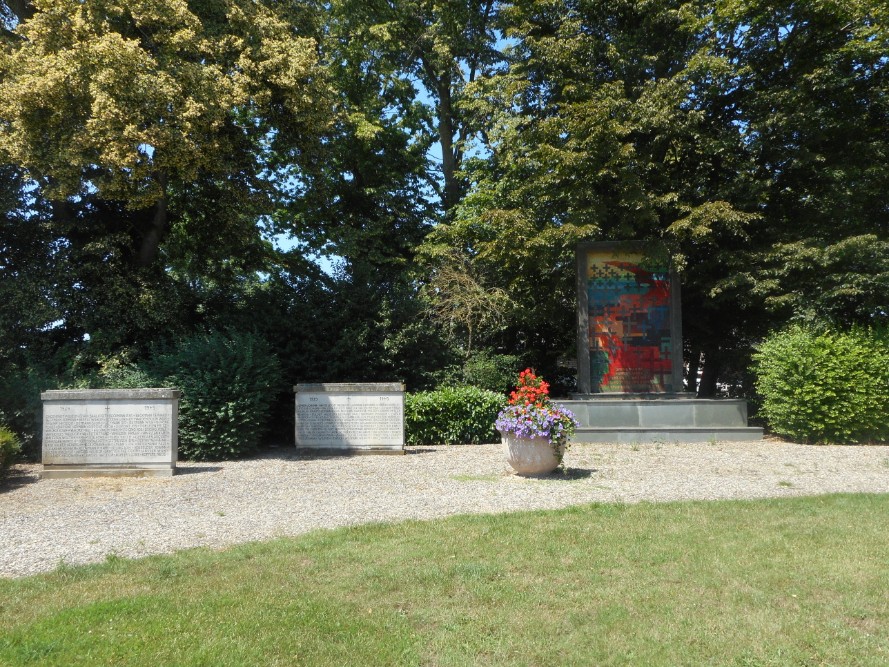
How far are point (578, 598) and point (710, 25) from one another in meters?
16.5

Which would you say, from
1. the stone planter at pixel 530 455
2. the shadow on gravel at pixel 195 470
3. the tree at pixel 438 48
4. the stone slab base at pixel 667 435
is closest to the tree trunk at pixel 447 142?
the tree at pixel 438 48

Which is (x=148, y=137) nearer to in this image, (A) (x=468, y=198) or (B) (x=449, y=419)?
(B) (x=449, y=419)

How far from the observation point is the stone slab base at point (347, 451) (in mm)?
12016

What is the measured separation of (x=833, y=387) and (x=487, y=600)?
35.9ft

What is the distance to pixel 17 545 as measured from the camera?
20.2ft

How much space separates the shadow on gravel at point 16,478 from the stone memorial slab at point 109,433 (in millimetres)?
277

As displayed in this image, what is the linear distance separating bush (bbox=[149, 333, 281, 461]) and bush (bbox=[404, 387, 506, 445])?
9.22 ft

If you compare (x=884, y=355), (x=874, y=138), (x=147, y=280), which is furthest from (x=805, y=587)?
(x=874, y=138)

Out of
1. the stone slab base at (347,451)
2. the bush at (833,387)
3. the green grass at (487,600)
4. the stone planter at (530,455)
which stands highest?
the bush at (833,387)

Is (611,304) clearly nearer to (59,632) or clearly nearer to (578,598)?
(578,598)

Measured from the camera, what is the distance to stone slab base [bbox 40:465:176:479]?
993cm

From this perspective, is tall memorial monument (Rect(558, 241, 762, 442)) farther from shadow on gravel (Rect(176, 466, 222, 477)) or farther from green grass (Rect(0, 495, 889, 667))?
green grass (Rect(0, 495, 889, 667))

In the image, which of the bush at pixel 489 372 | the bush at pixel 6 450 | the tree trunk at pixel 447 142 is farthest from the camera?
the tree trunk at pixel 447 142

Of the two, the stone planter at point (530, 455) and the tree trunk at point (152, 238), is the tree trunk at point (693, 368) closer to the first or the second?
the stone planter at point (530, 455)
